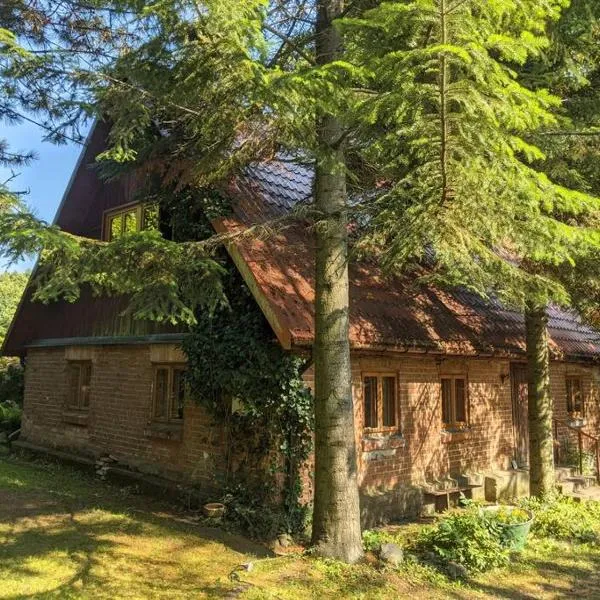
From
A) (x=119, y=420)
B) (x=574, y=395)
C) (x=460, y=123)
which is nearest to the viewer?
(x=460, y=123)

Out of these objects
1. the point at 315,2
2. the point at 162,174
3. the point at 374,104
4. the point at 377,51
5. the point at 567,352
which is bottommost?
the point at 567,352

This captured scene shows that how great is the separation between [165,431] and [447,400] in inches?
204

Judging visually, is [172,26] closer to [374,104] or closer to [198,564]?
[374,104]

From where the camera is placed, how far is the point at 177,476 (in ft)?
31.4

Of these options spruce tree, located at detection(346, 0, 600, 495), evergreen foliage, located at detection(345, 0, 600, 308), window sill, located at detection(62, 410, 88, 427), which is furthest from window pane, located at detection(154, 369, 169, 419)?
evergreen foliage, located at detection(345, 0, 600, 308)

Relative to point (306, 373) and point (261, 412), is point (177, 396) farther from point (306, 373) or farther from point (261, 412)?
point (306, 373)

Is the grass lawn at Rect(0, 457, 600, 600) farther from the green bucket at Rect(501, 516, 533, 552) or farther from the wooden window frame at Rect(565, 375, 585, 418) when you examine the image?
the wooden window frame at Rect(565, 375, 585, 418)

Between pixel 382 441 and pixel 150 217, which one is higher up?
pixel 150 217

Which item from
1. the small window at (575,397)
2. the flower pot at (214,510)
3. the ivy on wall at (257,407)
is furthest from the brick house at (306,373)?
the small window at (575,397)

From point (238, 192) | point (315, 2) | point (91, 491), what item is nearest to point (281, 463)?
point (91, 491)

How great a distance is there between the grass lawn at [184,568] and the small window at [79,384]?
390cm

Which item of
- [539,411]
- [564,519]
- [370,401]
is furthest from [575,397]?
[370,401]

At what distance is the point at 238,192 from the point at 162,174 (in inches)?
52.5

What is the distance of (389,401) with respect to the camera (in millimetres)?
9945
